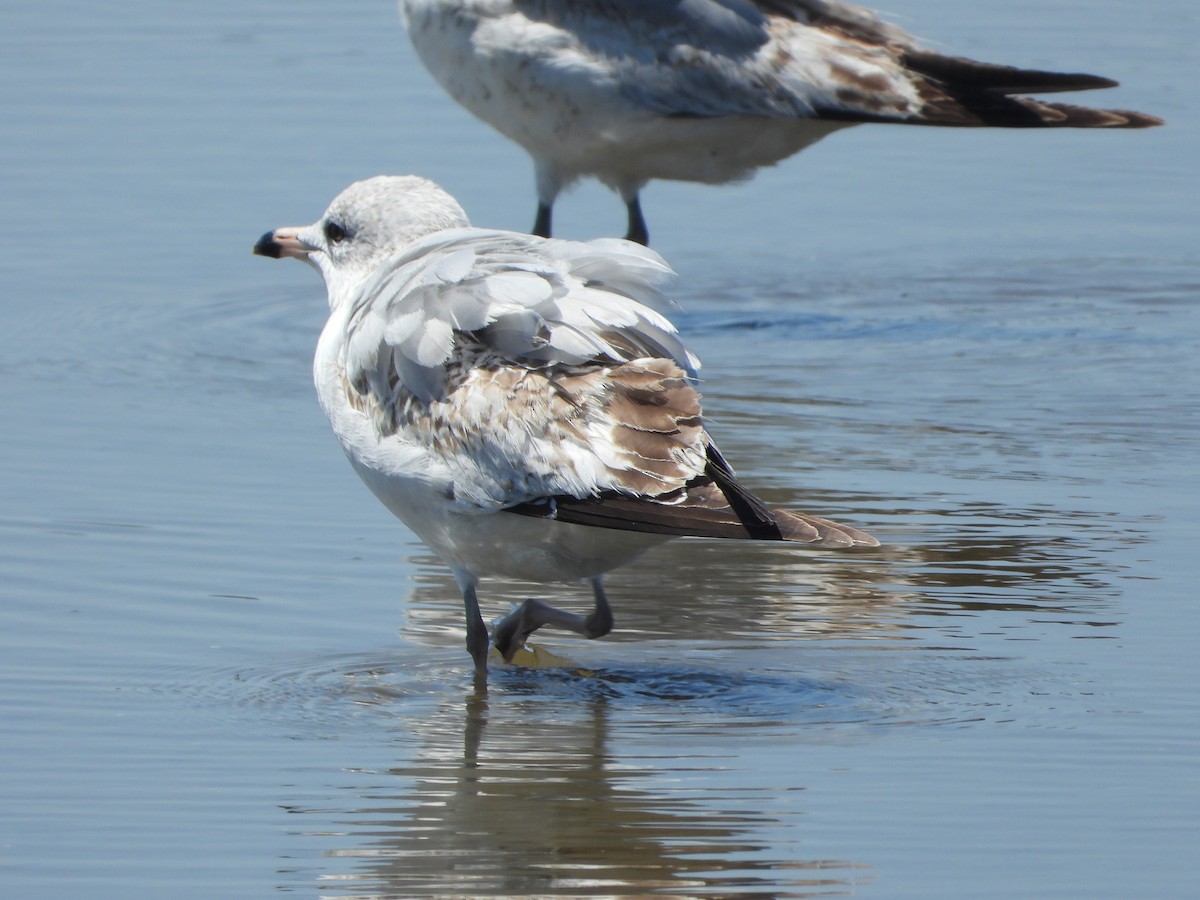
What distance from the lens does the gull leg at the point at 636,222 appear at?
34.1 feet

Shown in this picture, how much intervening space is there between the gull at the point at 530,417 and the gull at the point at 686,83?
13.4ft

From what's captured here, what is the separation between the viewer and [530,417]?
5203 mm

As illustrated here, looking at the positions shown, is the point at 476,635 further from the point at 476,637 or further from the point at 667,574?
the point at 667,574

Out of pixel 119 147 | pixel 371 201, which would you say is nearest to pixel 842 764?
pixel 371 201

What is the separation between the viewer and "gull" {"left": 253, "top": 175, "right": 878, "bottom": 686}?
16.5ft

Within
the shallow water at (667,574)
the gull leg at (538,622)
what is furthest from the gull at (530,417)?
the shallow water at (667,574)

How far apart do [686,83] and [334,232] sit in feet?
12.5

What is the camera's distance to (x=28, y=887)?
4.31 meters

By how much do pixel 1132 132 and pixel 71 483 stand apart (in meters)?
7.28

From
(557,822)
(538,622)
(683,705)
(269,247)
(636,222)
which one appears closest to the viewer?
(557,822)

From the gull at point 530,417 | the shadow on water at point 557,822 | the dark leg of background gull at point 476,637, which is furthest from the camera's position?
the dark leg of background gull at point 476,637

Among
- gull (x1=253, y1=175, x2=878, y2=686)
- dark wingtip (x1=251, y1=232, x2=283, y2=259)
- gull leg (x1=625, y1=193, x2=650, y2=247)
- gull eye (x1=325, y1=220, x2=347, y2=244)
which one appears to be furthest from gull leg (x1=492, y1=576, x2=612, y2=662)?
gull leg (x1=625, y1=193, x2=650, y2=247)

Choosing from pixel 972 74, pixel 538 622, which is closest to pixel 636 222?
pixel 972 74

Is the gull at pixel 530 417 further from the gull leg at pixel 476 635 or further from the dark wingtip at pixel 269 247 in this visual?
the dark wingtip at pixel 269 247
